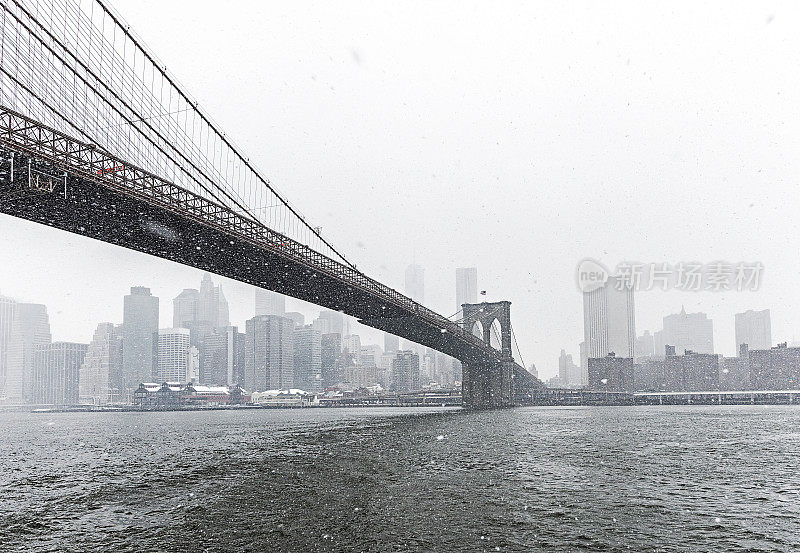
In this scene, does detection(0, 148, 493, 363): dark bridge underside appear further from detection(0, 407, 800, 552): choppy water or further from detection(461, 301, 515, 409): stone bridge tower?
detection(461, 301, 515, 409): stone bridge tower

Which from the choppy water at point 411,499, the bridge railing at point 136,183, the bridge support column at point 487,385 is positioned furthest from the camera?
the bridge support column at point 487,385

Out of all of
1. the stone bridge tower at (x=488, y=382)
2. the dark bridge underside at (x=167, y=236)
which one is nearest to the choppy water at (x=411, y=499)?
the dark bridge underside at (x=167, y=236)

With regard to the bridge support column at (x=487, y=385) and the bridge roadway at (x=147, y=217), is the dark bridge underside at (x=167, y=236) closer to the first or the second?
the bridge roadway at (x=147, y=217)

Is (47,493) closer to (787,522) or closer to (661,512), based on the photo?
(661,512)

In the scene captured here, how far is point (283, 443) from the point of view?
1747 inches

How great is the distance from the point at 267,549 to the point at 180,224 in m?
23.9

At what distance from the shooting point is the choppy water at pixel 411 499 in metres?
16.5

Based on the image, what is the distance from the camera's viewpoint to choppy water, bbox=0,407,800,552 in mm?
16453

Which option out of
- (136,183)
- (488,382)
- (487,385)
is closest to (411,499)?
(136,183)

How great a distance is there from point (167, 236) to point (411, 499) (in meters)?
23.0

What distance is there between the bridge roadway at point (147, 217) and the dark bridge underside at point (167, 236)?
0.05 meters

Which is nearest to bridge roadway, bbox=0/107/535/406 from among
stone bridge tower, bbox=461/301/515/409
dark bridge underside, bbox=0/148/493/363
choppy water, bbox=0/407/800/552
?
dark bridge underside, bbox=0/148/493/363

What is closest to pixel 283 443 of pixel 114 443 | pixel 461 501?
pixel 114 443

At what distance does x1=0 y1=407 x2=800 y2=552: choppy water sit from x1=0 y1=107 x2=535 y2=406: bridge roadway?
12.3 meters
